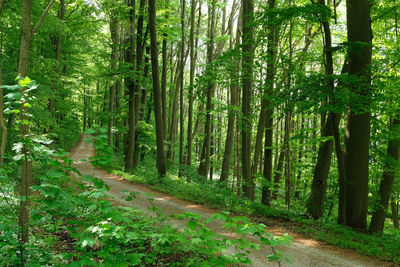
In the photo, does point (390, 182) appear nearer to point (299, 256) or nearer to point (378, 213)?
point (378, 213)

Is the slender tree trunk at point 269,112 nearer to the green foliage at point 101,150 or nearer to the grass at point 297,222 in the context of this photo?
the grass at point 297,222

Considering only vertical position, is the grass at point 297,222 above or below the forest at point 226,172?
below

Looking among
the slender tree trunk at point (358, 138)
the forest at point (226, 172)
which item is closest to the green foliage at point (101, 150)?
the forest at point (226, 172)

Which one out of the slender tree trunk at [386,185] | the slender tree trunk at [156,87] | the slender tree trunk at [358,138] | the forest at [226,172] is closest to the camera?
the forest at [226,172]

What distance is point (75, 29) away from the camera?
16922 mm

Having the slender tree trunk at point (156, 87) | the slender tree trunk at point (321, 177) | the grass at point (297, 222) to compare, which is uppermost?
the slender tree trunk at point (156, 87)

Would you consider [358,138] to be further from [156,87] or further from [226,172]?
[156,87]

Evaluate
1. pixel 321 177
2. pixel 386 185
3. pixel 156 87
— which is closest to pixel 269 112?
pixel 321 177

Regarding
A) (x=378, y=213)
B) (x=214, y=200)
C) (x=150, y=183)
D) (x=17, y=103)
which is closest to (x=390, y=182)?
(x=378, y=213)

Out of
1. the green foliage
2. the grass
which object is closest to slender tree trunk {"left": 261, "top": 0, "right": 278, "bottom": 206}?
the grass

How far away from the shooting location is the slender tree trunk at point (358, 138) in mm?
7500

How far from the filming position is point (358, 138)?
761 centimetres

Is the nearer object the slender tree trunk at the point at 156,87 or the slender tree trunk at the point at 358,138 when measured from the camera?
the slender tree trunk at the point at 358,138

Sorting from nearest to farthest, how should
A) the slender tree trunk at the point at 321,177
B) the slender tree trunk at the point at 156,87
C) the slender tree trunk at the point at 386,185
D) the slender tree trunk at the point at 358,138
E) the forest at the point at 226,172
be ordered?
1. the forest at the point at 226,172
2. the slender tree trunk at the point at 358,138
3. the slender tree trunk at the point at 321,177
4. the slender tree trunk at the point at 386,185
5. the slender tree trunk at the point at 156,87
